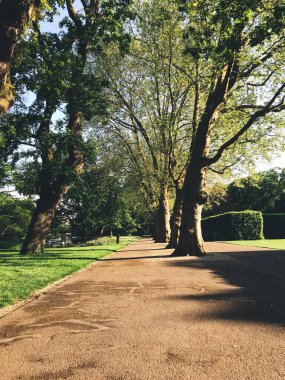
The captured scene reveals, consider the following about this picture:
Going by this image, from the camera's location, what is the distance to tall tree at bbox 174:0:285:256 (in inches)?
400

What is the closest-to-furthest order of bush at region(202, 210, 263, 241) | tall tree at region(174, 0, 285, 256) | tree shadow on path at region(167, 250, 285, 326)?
1. tree shadow on path at region(167, 250, 285, 326)
2. tall tree at region(174, 0, 285, 256)
3. bush at region(202, 210, 263, 241)

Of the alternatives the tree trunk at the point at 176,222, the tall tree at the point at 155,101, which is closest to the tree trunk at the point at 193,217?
the tall tree at the point at 155,101

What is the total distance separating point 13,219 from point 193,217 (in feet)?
88.7

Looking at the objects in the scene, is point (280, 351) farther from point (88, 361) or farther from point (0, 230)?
point (0, 230)

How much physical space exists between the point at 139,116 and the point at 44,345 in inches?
982

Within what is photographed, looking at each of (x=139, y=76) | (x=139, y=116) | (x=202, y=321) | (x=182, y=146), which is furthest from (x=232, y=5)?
(x=139, y=116)

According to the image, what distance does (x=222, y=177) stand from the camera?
87.8 ft

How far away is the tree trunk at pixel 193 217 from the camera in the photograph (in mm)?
16250

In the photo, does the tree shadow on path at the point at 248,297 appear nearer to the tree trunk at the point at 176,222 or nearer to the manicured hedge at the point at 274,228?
the tree trunk at the point at 176,222

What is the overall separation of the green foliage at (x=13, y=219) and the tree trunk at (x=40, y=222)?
18513 mm

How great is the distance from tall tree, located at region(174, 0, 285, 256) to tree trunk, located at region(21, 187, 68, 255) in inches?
301

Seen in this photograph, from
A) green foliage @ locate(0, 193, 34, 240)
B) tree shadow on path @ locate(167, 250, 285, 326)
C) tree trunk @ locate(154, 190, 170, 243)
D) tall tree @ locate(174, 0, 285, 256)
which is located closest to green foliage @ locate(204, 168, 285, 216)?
tree trunk @ locate(154, 190, 170, 243)

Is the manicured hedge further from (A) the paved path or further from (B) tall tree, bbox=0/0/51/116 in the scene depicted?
(B) tall tree, bbox=0/0/51/116

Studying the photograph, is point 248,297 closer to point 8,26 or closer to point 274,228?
point 8,26
